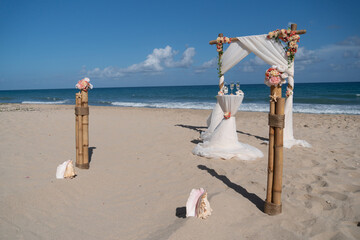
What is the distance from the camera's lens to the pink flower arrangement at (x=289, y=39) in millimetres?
5785

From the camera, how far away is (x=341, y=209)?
9.41ft

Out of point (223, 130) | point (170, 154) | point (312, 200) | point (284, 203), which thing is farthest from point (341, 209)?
point (170, 154)

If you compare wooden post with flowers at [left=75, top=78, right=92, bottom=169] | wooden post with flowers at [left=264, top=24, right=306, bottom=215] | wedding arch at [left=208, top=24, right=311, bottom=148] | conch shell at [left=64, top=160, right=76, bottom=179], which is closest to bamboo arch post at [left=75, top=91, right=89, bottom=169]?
wooden post with flowers at [left=75, top=78, right=92, bottom=169]

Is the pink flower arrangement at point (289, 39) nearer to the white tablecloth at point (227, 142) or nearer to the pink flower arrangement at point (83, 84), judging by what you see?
the white tablecloth at point (227, 142)

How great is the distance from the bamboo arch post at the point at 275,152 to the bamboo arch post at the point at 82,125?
2.84m

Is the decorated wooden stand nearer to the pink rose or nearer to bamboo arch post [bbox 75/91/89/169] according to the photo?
the pink rose

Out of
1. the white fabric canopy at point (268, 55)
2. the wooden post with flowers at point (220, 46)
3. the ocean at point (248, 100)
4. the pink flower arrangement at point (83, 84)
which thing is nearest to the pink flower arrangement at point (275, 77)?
the pink flower arrangement at point (83, 84)

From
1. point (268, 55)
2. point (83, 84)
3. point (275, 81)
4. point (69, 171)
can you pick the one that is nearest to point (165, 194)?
point (69, 171)

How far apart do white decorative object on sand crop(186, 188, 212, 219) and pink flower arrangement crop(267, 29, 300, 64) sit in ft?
15.1

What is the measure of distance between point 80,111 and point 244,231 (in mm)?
2963

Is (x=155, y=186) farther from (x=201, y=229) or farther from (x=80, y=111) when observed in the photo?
(x=80, y=111)

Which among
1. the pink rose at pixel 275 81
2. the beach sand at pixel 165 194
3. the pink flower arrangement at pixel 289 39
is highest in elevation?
the pink flower arrangement at pixel 289 39

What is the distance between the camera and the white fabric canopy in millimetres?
6074

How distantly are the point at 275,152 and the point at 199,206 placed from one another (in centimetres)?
101
